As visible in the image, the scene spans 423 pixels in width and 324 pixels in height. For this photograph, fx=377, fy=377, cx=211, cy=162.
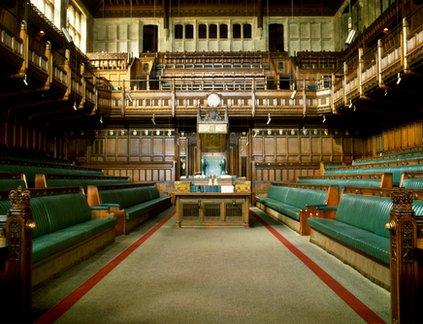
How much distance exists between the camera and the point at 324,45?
61.2 feet

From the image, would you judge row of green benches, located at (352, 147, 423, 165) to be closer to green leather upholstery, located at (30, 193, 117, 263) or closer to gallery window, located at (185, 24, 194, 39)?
green leather upholstery, located at (30, 193, 117, 263)

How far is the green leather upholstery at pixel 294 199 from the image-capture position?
6.52m

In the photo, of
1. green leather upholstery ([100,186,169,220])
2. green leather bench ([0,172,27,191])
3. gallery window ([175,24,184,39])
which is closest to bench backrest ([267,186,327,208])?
green leather upholstery ([100,186,169,220])

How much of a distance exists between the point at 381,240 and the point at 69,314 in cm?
274

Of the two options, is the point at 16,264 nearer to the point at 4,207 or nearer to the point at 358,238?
the point at 4,207

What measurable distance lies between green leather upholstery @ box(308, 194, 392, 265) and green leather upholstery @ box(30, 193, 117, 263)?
282 cm

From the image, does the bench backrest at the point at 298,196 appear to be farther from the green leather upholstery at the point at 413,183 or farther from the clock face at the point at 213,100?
the clock face at the point at 213,100

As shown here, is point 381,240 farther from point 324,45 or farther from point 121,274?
point 324,45

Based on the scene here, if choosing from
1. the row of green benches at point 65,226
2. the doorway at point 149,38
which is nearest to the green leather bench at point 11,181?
the row of green benches at point 65,226

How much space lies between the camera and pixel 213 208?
24.1 feet

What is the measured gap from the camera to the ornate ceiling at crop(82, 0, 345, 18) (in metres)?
18.6

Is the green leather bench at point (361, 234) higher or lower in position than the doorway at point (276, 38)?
lower

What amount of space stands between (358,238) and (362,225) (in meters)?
0.70

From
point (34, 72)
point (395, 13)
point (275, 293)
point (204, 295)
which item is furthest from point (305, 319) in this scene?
point (395, 13)
